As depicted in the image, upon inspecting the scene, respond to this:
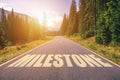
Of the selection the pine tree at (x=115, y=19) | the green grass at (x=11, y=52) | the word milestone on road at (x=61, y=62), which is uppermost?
the pine tree at (x=115, y=19)

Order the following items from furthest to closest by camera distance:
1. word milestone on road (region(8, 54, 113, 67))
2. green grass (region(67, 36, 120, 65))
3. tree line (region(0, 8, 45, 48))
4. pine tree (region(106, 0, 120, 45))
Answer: tree line (region(0, 8, 45, 48)) < pine tree (region(106, 0, 120, 45)) < green grass (region(67, 36, 120, 65)) < word milestone on road (region(8, 54, 113, 67))

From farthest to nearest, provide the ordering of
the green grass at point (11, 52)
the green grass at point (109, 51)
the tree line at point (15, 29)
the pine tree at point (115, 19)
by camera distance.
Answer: the tree line at point (15, 29) < the pine tree at point (115, 19) < the green grass at point (11, 52) < the green grass at point (109, 51)

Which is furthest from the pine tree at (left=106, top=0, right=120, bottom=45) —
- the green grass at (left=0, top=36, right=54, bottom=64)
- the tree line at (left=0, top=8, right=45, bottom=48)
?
the tree line at (left=0, top=8, right=45, bottom=48)

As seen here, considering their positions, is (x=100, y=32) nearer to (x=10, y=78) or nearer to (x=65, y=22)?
(x=10, y=78)

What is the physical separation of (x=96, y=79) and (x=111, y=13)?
651 inches

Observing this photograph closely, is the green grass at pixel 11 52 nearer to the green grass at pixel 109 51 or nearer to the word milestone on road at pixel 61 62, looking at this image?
the word milestone on road at pixel 61 62

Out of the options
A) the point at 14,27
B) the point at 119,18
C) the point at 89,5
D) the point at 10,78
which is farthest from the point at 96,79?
the point at 14,27

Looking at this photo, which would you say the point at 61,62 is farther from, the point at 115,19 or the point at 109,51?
the point at 115,19

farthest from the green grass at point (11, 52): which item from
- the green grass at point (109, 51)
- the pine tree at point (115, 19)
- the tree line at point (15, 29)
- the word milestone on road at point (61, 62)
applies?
the tree line at point (15, 29)

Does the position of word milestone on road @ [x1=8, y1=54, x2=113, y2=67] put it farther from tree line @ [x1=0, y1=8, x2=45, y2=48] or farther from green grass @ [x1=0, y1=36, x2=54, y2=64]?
tree line @ [x1=0, y1=8, x2=45, y2=48]

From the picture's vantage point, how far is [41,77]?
799 centimetres

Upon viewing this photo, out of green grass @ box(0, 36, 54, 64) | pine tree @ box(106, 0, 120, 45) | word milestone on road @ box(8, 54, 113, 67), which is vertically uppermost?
pine tree @ box(106, 0, 120, 45)

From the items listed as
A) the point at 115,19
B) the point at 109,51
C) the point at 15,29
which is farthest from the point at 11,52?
the point at 15,29

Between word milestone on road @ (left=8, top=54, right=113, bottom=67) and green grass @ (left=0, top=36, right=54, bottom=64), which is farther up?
word milestone on road @ (left=8, top=54, right=113, bottom=67)
